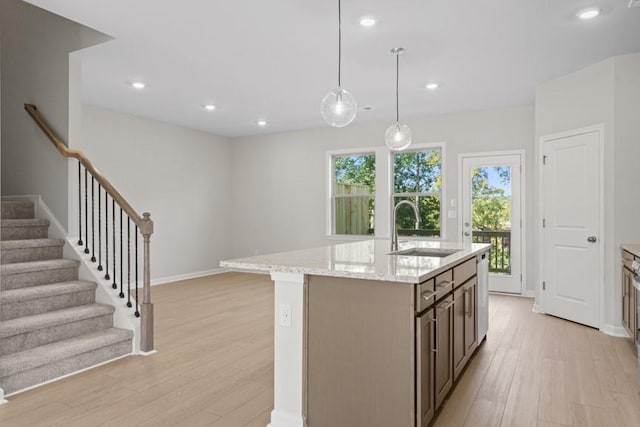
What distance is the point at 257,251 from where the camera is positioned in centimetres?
808

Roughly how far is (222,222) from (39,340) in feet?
16.9

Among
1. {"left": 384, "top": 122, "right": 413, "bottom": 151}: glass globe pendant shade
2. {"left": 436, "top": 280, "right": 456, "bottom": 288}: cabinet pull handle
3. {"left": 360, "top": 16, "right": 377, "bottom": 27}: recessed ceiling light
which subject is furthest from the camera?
{"left": 384, "top": 122, "right": 413, "bottom": 151}: glass globe pendant shade

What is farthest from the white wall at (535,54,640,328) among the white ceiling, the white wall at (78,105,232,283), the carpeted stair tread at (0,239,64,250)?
the white wall at (78,105,232,283)

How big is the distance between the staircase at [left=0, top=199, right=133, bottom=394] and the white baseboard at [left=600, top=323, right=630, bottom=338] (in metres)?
4.38

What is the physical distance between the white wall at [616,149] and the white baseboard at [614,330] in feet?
0.06

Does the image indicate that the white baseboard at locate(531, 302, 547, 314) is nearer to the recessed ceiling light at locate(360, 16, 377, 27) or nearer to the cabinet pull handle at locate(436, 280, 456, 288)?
the cabinet pull handle at locate(436, 280, 456, 288)

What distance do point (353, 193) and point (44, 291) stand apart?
4.86 m

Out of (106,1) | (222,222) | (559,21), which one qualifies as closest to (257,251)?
(222,222)

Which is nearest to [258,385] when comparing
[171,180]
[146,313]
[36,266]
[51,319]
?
[146,313]

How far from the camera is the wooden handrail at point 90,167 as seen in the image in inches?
138

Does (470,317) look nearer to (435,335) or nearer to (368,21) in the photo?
(435,335)

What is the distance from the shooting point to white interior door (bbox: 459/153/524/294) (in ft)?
19.3

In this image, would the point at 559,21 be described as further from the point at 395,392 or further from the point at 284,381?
the point at 284,381

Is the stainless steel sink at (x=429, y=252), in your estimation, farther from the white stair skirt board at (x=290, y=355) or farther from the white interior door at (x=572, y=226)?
the white interior door at (x=572, y=226)
